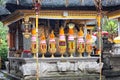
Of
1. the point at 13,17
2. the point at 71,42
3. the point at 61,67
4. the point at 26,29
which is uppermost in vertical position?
the point at 13,17

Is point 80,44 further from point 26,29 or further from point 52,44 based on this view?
point 26,29

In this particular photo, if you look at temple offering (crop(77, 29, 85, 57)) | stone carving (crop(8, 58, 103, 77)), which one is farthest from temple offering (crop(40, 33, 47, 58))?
temple offering (crop(77, 29, 85, 57))

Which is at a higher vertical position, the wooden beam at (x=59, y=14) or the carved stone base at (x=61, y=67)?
the wooden beam at (x=59, y=14)

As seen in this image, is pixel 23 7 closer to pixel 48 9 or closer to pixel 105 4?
pixel 48 9

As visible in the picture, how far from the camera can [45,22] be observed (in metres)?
20.3

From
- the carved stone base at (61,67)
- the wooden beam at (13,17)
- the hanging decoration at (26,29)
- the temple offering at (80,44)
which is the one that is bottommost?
the carved stone base at (61,67)

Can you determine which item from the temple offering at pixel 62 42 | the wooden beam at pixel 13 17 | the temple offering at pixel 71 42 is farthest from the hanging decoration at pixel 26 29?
the temple offering at pixel 71 42

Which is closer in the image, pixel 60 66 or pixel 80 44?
pixel 60 66

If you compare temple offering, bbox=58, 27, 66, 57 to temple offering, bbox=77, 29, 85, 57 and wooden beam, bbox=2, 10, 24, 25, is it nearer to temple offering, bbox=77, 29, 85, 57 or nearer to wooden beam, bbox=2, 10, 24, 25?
temple offering, bbox=77, 29, 85, 57

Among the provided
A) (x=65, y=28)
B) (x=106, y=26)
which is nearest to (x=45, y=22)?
(x=65, y=28)

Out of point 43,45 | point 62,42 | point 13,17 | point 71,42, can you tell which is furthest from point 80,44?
point 13,17

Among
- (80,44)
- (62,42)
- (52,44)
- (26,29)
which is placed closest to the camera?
(26,29)

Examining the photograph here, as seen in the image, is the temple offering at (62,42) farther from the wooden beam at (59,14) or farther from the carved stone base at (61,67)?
the wooden beam at (59,14)

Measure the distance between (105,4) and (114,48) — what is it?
17.8 feet
